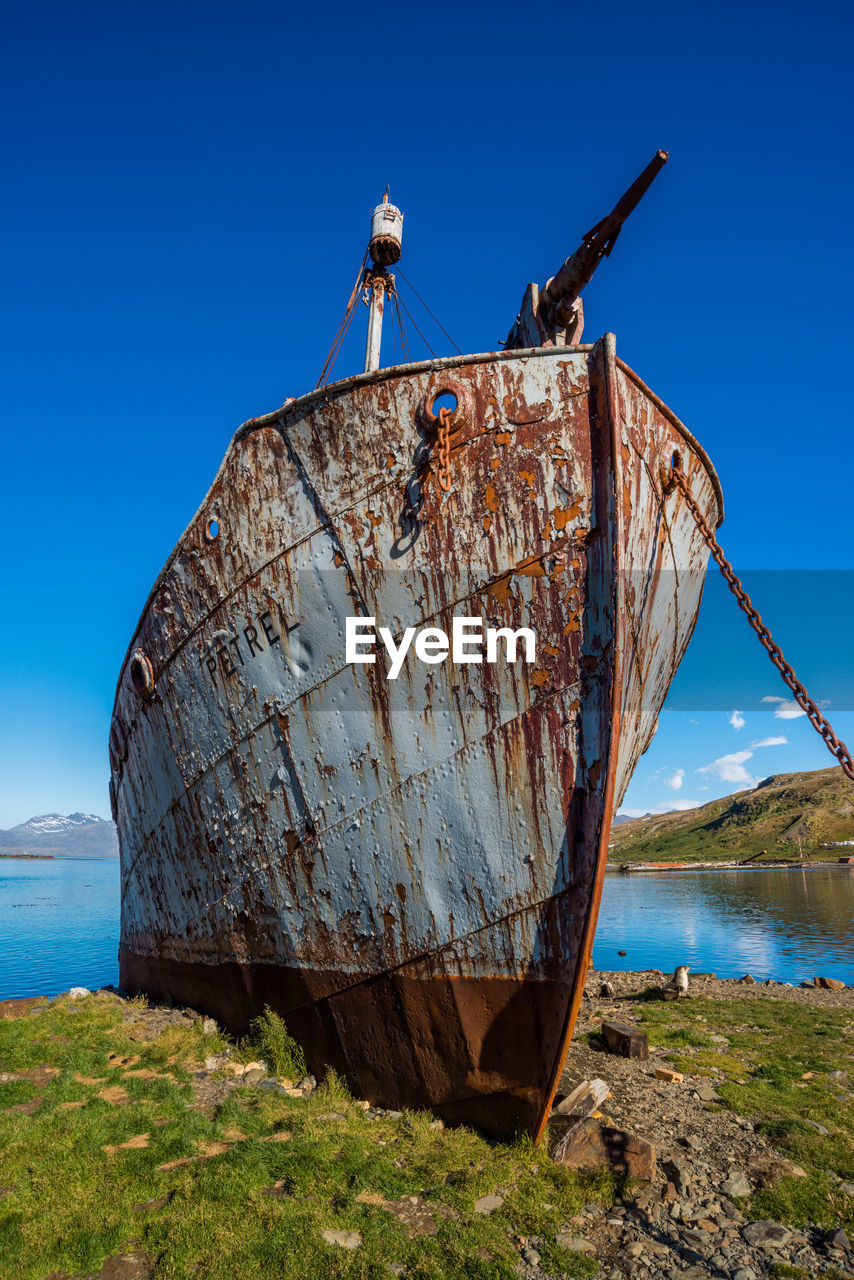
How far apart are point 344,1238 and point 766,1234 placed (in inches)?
84.8

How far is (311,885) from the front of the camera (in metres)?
4.80

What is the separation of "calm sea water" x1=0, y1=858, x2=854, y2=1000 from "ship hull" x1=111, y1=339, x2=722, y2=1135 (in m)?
13.3

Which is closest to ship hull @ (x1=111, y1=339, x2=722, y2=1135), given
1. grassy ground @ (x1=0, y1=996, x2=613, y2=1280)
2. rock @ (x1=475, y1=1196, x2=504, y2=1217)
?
grassy ground @ (x1=0, y1=996, x2=613, y2=1280)

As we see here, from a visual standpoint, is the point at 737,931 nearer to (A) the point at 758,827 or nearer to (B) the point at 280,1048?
(B) the point at 280,1048

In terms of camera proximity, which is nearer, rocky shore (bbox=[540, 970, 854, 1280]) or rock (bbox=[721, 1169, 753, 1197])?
rocky shore (bbox=[540, 970, 854, 1280])

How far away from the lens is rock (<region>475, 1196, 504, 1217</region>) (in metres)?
3.62

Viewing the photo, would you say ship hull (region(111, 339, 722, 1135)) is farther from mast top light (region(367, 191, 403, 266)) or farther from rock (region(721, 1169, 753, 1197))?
mast top light (region(367, 191, 403, 266))

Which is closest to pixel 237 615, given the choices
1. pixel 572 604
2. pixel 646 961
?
pixel 572 604

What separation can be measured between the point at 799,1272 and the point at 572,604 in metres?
3.43

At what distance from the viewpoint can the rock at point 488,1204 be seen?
362 centimetres

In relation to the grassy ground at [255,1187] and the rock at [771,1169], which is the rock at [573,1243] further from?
the rock at [771,1169]

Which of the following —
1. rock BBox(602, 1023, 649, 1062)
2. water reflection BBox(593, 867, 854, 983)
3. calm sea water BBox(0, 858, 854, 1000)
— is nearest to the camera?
rock BBox(602, 1023, 649, 1062)

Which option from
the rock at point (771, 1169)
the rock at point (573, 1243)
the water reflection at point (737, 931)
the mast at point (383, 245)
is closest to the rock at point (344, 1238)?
the rock at point (573, 1243)

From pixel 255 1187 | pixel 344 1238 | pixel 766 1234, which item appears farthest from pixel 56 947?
pixel 766 1234
